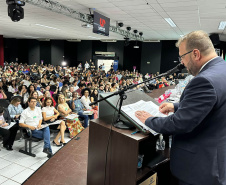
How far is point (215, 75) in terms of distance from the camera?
3.49ft

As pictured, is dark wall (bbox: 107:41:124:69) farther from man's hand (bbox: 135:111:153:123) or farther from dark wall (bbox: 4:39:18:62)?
man's hand (bbox: 135:111:153:123)

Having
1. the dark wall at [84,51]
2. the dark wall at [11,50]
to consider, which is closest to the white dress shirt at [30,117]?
the dark wall at [84,51]

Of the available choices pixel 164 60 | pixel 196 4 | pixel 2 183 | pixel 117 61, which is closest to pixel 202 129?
pixel 2 183

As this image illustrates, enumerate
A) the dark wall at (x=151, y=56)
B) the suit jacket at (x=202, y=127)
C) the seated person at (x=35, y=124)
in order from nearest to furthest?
the suit jacket at (x=202, y=127)
the seated person at (x=35, y=124)
the dark wall at (x=151, y=56)

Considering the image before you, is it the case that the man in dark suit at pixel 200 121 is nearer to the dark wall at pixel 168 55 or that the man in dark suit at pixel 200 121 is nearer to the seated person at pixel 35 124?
the seated person at pixel 35 124

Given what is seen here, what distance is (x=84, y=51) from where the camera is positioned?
21.5 m

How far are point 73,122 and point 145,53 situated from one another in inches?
578

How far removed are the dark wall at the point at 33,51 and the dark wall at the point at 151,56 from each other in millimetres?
12229

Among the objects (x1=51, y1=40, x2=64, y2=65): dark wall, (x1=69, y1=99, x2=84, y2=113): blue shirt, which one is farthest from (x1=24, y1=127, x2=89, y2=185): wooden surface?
(x1=51, y1=40, x2=64, y2=65): dark wall

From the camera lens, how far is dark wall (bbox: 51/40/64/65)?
2195 centimetres

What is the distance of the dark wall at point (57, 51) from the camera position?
22.0 meters

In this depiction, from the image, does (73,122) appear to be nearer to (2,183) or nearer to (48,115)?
(48,115)

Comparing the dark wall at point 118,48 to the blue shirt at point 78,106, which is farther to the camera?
the dark wall at point 118,48

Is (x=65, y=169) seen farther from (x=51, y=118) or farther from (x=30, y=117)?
(x=51, y=118)
